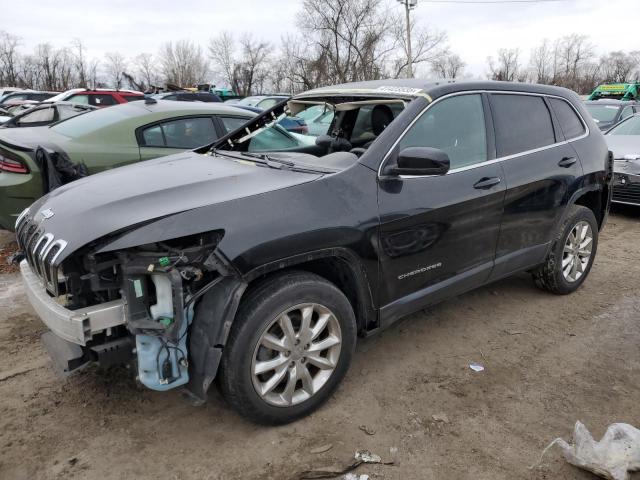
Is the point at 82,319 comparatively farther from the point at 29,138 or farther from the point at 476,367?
the point at 29,138

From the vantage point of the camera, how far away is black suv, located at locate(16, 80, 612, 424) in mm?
2324

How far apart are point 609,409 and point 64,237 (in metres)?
3.05

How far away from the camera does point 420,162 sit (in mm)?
2775

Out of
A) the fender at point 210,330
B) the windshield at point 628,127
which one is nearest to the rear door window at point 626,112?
the windshield at point 628,127

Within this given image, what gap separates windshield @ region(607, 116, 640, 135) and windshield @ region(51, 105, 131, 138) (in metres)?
7.91

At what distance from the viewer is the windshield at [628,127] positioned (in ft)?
28.3

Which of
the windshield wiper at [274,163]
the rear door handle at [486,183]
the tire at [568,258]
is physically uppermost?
the windshield wiper at [274,163]

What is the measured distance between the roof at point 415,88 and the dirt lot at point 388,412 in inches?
68.3

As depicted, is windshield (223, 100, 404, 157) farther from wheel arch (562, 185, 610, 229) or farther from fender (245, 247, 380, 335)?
wheel arch (562, 185, 610, 229)

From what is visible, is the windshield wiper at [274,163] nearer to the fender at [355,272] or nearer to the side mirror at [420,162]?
the side mirror at [420,162]

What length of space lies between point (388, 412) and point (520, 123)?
2318mm

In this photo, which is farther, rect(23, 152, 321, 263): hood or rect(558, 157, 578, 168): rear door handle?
rect(558, 157, 578, 168): rear door handle

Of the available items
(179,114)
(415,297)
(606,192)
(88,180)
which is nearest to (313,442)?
(415,297)

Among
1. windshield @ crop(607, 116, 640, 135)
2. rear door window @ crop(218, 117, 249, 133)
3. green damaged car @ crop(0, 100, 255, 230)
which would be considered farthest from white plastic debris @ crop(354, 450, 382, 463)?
windshield @ crop(607, 116, 640, 135)
